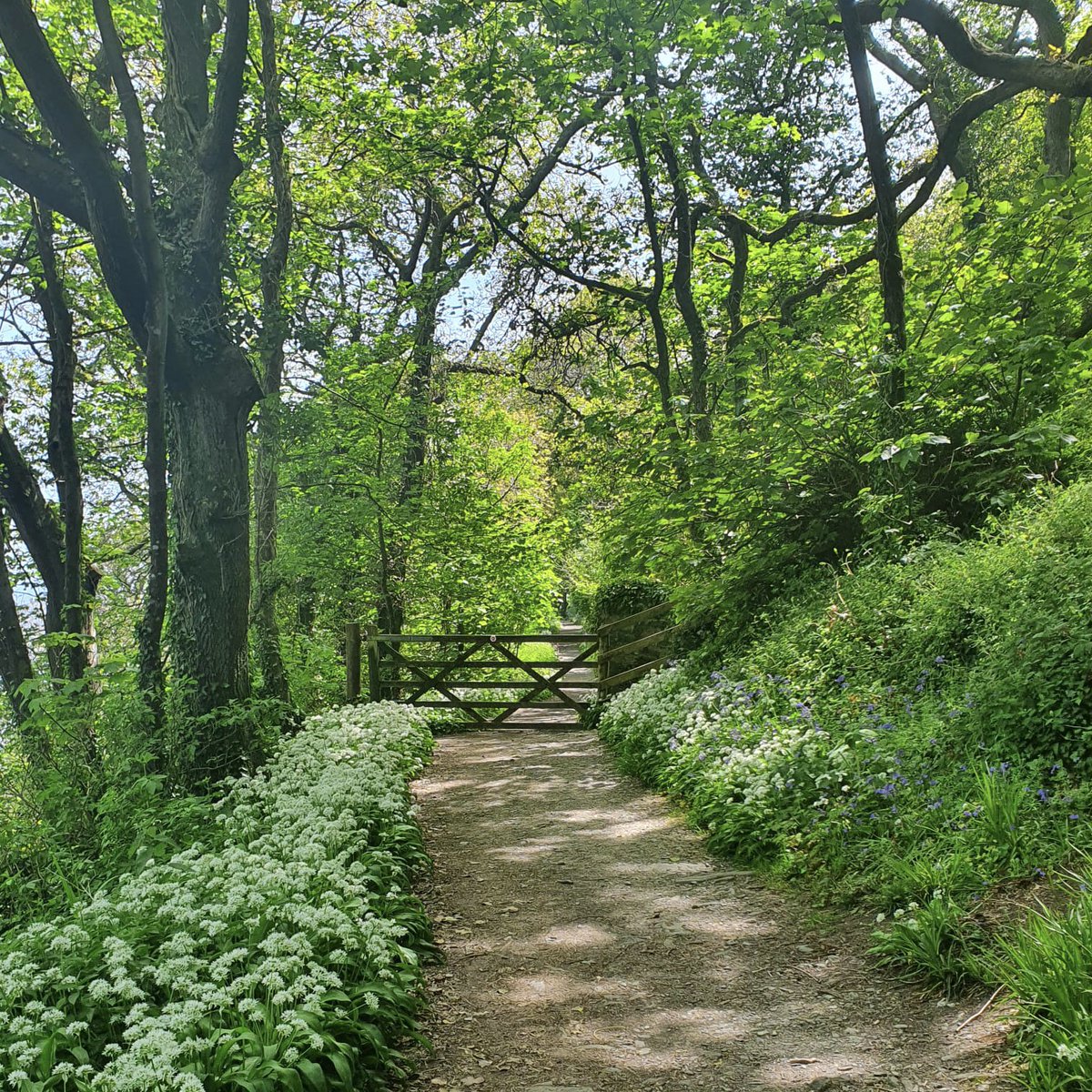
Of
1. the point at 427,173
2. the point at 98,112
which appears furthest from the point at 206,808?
the point at 427,173

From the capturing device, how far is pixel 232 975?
3.49m

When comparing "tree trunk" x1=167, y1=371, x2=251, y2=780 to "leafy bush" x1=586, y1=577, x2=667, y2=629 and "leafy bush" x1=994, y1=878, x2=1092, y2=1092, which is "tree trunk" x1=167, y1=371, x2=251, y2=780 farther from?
"leafy bush" x1=586, y1=577, x2=667, y2=629

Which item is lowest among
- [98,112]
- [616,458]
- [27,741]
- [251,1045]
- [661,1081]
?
[661,1081]

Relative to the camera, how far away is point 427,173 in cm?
1512

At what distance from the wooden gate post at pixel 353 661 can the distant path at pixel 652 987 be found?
254 inches

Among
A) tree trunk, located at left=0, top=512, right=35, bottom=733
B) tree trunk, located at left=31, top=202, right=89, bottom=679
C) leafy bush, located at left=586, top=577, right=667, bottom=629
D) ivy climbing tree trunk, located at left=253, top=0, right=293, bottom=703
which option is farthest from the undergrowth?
tree trunk, located at left=0, top=512, right=35, bottom=733

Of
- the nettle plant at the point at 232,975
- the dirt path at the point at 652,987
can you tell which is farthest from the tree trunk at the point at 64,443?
the dirt path at the point at 652,987

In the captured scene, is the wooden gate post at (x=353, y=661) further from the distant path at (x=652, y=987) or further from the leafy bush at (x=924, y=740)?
the distant path at (x=652, y=987)

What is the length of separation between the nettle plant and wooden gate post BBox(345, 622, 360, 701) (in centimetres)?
734

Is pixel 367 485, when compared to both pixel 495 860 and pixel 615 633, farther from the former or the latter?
pixel 495 860

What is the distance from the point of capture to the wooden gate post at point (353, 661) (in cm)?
1269

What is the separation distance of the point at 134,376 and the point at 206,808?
1166 centimetres

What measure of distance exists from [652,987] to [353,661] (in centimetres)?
952

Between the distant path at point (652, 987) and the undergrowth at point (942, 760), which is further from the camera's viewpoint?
the undergrowth at point (942, 760)
